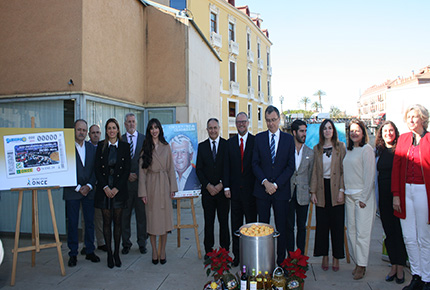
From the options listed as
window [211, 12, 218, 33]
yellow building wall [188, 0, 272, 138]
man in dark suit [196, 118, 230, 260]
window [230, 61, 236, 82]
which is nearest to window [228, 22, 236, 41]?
yellow building wall [188, 0, 272, 138]

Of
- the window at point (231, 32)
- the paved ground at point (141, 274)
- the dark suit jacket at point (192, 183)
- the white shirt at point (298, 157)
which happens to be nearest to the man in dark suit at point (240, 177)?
the white shirt at point (298, 157)

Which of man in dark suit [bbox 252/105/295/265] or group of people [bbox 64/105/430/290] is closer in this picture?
group of people [bbox 64/105/430/290]

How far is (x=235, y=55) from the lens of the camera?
96.4ft

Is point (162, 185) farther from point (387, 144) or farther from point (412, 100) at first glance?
point (412, 100)

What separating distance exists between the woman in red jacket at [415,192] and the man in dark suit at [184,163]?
122 inches

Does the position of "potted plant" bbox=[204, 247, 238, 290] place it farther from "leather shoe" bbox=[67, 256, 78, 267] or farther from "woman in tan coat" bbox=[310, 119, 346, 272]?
"leather shoe" bbox=[67, 256, 78, 267]

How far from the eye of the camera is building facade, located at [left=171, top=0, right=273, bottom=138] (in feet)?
86.0

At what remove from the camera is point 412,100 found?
632 centimetres

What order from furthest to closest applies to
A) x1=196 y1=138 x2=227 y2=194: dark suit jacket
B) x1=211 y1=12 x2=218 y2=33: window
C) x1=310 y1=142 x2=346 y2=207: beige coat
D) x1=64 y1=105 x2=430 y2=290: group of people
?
x1=211 y1=12 x2=218 y2=33: window
x1=196 y1=138 x2=227 y2=194: dark suit jacket
x1=310 y1=142 x2=346 y2=207: beige coat
x1=64 y1=105 x2=430 y2=290: group of people

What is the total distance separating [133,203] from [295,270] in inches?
121

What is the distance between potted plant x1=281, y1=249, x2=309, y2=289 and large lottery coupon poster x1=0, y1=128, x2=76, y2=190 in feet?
10.3

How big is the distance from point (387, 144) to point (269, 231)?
1.92 m

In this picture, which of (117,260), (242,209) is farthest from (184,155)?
(117,260)

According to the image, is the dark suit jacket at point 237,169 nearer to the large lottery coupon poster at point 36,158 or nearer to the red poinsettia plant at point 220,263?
the red poinsettia plant at point 220,263
